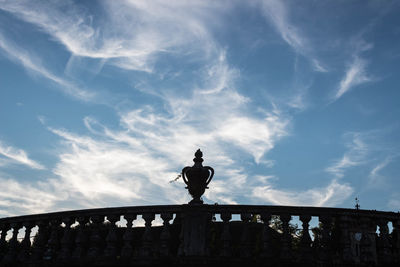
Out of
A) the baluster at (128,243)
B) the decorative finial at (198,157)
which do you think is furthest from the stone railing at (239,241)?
the decorative finial at (198,157)

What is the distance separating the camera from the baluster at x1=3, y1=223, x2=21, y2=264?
465 inches

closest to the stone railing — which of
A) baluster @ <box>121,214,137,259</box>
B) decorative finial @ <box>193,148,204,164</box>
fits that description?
baluster @ <box>121,214,137,259</box>

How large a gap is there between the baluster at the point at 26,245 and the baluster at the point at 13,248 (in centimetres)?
32

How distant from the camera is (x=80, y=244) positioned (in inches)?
419

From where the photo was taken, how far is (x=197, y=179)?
10430 mm

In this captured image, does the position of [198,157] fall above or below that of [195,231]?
above

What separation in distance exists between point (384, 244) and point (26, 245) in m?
10.1

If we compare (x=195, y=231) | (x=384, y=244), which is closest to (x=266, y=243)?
(x=195, y=231)

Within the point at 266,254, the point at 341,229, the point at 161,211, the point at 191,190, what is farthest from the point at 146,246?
the point at 341,229

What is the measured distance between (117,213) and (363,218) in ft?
21.5

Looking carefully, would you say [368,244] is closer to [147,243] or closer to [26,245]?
[147,243]

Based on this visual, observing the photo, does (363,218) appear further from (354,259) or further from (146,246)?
(146,246)

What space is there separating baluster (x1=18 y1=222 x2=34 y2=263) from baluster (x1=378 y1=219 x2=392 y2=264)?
9.77 meters

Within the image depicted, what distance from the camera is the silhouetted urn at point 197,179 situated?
10.4 meters
